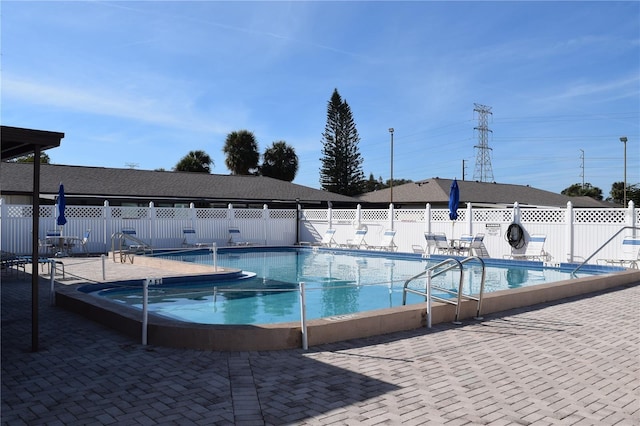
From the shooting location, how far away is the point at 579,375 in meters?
4.48

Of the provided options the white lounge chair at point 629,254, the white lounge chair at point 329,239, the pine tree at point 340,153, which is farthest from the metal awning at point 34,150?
the pine tree at point 340,153

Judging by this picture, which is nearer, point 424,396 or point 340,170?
point 424,396

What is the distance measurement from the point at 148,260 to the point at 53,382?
1075cm

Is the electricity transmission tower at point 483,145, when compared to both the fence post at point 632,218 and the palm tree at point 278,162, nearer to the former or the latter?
the palm tree at point 278,162

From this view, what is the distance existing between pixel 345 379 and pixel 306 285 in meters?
8.01

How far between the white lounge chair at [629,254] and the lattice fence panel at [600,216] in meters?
0.66

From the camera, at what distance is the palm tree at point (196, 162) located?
45.2 meters

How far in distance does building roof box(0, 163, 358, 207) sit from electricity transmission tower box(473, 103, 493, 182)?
89.0 feet

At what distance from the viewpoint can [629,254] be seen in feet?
46.2

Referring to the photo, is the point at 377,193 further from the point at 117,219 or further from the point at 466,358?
the point at 466,358

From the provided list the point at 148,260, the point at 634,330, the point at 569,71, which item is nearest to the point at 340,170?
the point at 569,71

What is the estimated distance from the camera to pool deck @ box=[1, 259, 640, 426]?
3.56 m

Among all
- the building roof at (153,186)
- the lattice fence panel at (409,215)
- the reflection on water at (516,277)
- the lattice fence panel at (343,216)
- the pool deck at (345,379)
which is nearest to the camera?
the pool deck at (345,379)

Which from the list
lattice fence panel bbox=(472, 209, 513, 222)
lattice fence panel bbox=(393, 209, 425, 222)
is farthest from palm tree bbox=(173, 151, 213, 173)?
lattice fence panel bbox=(472, 209, 513, 222)
